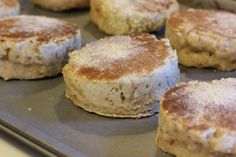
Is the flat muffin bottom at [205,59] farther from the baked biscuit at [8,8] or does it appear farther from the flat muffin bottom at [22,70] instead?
the baked biscuit at [8,8]

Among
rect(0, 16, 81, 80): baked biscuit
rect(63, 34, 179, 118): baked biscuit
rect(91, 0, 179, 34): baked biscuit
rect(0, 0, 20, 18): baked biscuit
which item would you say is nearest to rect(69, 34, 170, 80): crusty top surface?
rect(63, 34, 179, 118): baked biscuit

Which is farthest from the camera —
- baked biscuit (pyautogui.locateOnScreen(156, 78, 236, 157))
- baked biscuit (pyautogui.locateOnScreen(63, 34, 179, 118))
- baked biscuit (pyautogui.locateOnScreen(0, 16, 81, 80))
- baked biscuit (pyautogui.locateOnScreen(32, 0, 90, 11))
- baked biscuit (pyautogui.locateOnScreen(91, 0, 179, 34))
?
baked biscuit (pyautogui.locateOnScreen(32, 0, 90, 11))

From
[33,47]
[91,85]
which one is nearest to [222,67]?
[91,85]

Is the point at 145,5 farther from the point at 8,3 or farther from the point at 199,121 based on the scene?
the point at 199,121

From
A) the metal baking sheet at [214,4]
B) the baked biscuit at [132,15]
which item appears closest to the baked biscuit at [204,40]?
the baked biscuit at [132,15]

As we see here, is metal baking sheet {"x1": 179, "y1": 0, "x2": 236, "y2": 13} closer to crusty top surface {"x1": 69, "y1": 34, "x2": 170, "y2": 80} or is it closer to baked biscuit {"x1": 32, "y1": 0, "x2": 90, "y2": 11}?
baked biscuit {"x1": 32, "y1": 0, "x2": 90, "y2": 11}
